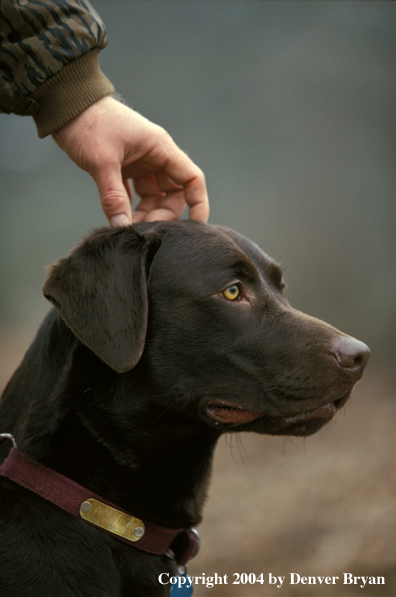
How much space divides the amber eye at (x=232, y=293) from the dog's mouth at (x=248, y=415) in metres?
0.46

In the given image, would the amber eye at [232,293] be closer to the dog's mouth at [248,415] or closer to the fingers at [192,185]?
the dog's mouth at [248,415]

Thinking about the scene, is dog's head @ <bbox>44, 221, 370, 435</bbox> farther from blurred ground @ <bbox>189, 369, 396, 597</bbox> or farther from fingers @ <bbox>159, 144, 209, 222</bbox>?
blurred ground @ <bbox>189, 369, 396, 597</bbox>

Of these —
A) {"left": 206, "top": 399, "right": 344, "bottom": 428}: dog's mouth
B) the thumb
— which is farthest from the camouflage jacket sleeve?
{"left": 206, "top": 399, "right": 344, "bottom": 428}: dog's mouth

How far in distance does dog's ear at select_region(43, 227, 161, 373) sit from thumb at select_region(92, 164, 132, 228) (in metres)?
0.21

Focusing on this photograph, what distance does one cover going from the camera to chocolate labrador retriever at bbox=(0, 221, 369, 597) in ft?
7.08

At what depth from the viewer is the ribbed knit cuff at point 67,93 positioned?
8.46 feet

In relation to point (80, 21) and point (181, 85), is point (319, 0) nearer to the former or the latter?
point (181, 85)

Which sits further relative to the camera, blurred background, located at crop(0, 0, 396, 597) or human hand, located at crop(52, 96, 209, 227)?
blurred background, located at crop(0, 0, 396, 597)

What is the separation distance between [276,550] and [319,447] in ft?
8.84

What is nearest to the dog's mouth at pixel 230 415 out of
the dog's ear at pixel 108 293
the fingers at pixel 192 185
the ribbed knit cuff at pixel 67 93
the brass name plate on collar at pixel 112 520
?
the dog's ear at pixel 108 293

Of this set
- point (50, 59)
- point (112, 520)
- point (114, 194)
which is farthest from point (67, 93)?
point (112, 520)

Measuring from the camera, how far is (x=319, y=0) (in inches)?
377

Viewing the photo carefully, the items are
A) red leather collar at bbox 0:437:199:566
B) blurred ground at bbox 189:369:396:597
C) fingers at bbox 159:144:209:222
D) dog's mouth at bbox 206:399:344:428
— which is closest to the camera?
red leather collar at bbox 0:437:199:566

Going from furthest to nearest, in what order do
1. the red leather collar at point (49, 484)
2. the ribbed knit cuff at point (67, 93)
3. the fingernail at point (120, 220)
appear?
1. the fingernail at point (120, 220)
2. the ribbed knit cuff at point (67, 93)
3. the red leather collar at point (49, 484)
